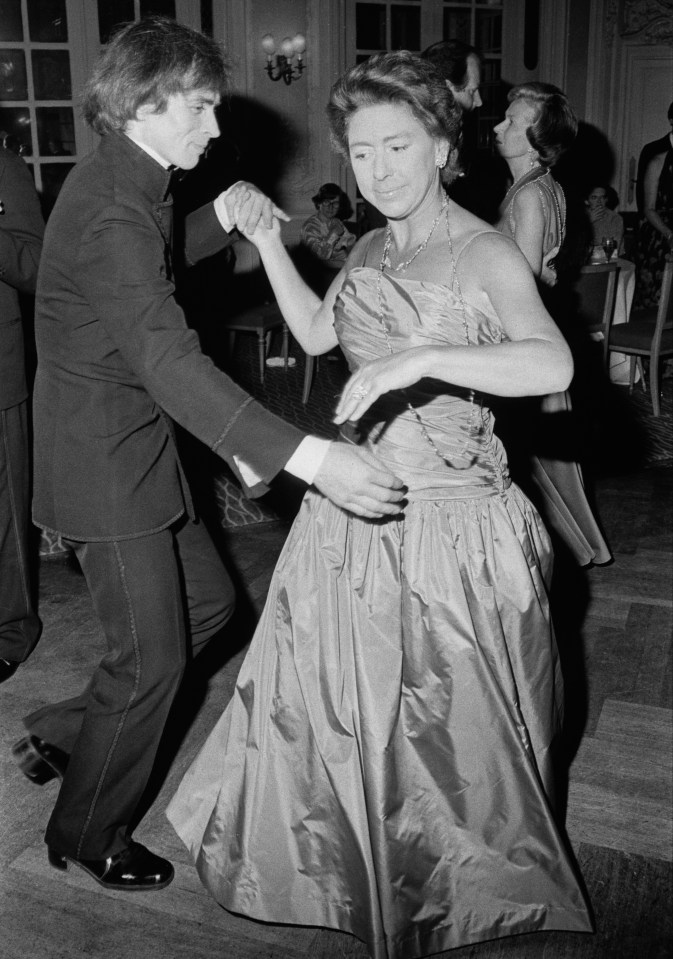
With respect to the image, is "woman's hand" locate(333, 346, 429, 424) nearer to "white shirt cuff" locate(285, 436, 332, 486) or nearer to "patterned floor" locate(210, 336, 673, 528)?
"white shirt cuff" locate(285, 436, 332, 486)

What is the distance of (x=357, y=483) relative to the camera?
1.50 meters

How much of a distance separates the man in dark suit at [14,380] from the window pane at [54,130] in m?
5.90

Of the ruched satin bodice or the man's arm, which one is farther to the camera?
the ruched satin bodice

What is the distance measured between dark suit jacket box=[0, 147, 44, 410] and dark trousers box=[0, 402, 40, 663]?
9cm

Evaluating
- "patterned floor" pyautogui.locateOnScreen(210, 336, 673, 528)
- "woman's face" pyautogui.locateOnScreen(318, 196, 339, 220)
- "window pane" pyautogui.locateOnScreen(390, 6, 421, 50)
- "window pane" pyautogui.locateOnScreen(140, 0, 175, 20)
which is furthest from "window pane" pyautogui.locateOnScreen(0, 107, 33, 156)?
"window pane" pyautogui.locateOnScreen(390, 6, 421, 50)

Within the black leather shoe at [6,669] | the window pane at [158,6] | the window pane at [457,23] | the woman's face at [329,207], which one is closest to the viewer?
the black leather shoe at [6,669]

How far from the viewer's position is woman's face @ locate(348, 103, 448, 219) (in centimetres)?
171

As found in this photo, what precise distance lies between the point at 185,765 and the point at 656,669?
1.38 m

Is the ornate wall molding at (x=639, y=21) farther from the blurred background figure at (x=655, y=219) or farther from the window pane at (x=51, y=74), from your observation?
the window pane at (x=51, y=74)

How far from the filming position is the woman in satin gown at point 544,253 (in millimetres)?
3043

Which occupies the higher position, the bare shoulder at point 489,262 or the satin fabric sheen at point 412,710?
the bare shoulder at point 489,262

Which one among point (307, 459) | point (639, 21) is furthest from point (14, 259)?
point (639, 21)

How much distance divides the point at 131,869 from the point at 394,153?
1.45 metres

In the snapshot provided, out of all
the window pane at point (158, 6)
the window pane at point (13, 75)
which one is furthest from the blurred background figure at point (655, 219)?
the window pane at point (13, 75)
